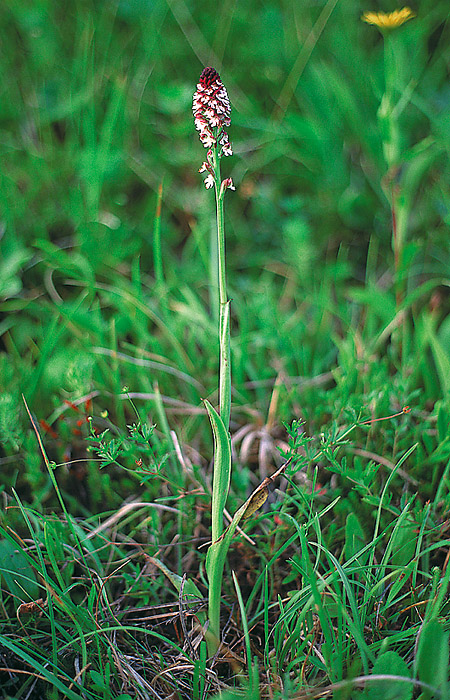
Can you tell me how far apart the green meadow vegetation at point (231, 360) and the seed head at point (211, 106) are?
0.43 meters

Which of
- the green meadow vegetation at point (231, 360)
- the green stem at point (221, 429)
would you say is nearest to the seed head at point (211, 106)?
the green stem at point (221, 429)

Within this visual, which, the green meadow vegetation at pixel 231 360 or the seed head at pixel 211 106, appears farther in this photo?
the green meadow vegetation at pixel 231 360

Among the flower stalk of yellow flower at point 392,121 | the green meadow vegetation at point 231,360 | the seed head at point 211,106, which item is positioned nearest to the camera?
the seed head at point 211,106

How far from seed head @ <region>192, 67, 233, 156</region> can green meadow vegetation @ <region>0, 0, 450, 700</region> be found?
0.43 metres

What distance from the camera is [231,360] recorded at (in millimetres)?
1763

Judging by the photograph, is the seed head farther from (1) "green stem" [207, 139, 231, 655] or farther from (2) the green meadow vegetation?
(2) the green meadow vegetation

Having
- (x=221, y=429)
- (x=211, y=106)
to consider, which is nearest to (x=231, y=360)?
(x=221, y=429)

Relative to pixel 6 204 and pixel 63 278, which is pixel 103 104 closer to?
pixel 6 204

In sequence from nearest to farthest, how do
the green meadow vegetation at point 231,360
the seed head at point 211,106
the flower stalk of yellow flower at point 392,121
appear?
1. the seed head at point 211,106
2. the green meadow vegetation at point 231,360
3. the flower stalk of yellow flower at point 392,121

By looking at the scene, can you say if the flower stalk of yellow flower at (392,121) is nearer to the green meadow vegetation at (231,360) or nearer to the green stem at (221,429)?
the green meadow vegetation at (231,360)

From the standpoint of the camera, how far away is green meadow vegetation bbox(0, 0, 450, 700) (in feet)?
3.78

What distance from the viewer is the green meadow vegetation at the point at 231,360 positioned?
1.15 m

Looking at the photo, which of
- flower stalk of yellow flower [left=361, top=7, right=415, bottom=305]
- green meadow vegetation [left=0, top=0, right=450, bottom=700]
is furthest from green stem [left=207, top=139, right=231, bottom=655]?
flower stalk of yellow flower [left=361, top=7, right=415, bottom=305]

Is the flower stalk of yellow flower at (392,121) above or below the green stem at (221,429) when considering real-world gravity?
above
